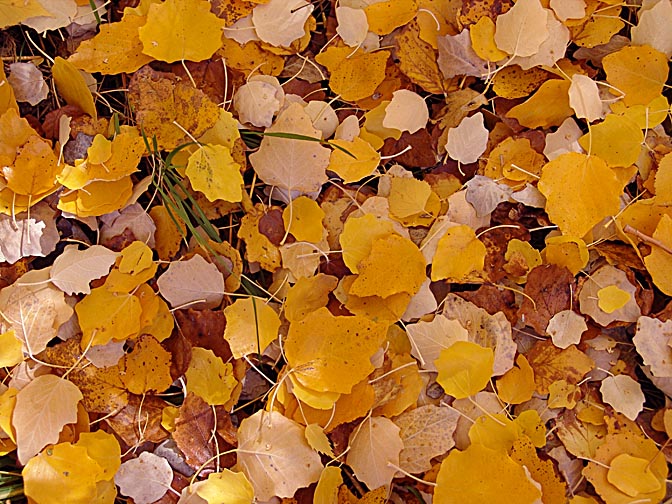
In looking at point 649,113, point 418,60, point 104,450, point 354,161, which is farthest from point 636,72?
point 104,450

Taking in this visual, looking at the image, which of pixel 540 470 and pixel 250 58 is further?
pixel 250 58

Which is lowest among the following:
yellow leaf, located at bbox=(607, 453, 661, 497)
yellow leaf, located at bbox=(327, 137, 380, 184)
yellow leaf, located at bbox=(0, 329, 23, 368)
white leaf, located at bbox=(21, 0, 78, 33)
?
yellow leaf, located at bbox=(607, 453, 661, 497)

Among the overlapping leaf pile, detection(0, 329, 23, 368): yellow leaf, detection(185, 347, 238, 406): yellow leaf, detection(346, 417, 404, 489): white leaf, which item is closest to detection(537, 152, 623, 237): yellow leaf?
the overlapping leaf pile

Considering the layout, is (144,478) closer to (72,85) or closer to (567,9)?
(72,85)

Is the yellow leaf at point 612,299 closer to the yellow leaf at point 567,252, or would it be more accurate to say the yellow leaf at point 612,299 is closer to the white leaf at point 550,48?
the yellow leaf at point 567,252

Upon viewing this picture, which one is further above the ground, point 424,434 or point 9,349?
point 9,349

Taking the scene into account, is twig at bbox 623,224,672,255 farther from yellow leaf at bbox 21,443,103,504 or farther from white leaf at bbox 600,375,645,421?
yellow leaf at bbox 21,443,103,504

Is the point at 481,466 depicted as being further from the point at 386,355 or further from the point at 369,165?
the point at 369,165
